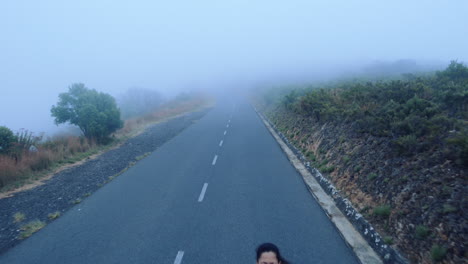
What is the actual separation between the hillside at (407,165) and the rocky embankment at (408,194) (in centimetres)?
1

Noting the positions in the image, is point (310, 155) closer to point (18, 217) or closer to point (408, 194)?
point (408, 194)

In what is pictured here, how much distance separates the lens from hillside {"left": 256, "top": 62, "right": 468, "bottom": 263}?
4.56m

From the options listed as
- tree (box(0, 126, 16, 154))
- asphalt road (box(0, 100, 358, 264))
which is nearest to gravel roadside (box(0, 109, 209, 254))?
asphalt road (box(0, 100, 358, 264))

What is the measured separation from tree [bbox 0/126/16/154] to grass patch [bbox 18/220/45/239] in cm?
824

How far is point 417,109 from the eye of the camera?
27.6 feet

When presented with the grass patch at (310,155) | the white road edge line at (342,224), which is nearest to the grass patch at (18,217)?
the white road edge line at (342,224)

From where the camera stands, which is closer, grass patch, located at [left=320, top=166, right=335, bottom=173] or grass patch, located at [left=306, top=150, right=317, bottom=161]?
grass patch, located at [left=320, top=166, right=335, bottom=173]

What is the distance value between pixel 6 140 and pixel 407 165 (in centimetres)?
1634

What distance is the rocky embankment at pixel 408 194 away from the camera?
14.4ft

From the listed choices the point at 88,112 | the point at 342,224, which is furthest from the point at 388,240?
the point at 88,112

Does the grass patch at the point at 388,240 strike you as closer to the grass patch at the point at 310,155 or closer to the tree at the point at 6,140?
the grass patch at the point at 310,155

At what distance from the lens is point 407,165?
6.38 metres

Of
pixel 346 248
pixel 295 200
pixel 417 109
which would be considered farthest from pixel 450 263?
pixel 417 109

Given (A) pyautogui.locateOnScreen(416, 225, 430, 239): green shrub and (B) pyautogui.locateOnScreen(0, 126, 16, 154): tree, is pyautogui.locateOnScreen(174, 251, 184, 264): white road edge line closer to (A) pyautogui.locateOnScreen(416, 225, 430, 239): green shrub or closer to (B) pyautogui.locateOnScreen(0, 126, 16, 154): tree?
(A) pyautogui.locateOnScreen(416, 225, 430, 239): green shrub
